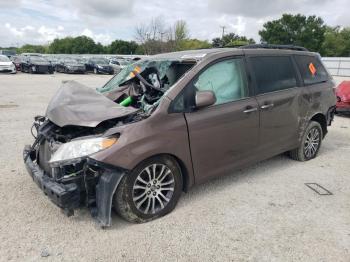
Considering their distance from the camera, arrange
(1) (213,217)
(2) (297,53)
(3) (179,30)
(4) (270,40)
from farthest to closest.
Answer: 1. (4) (270,40)
2. (3) (179,30)
3. (2) (297,53)
4. (1) (213,217)

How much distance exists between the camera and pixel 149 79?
4.30 metres

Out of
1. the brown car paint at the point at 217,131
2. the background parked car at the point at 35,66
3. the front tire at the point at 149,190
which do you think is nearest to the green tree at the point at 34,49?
the background parked car at the point at 35,66

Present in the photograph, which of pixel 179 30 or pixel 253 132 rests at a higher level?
pixel 179 30

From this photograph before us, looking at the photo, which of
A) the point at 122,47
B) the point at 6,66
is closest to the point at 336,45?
the point at 122,47

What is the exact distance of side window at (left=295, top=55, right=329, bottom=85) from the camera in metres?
5.08

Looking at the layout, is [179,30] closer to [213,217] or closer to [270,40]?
[270,40]

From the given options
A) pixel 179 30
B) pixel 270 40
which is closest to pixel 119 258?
pixel 179 30

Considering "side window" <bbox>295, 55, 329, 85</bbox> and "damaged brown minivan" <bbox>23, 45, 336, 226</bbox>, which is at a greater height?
"side window" <bbox>295, 55, 329, 85</bbox>

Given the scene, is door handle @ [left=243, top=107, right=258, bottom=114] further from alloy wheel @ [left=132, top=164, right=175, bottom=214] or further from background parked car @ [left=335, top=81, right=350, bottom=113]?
background parked car @ [left=335, top=81, right=350, bottom=113]

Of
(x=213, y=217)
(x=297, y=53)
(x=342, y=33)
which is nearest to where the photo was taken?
(x=213, y=217)

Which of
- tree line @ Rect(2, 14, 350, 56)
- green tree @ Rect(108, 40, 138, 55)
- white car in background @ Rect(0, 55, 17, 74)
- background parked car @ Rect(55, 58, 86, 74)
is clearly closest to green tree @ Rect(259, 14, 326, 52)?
tree line @ Rect(2, 14, 350, 56)

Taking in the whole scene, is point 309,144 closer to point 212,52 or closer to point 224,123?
point 224,123

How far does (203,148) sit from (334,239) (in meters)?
1.58

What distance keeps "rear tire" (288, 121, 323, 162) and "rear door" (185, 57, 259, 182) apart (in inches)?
54.1
